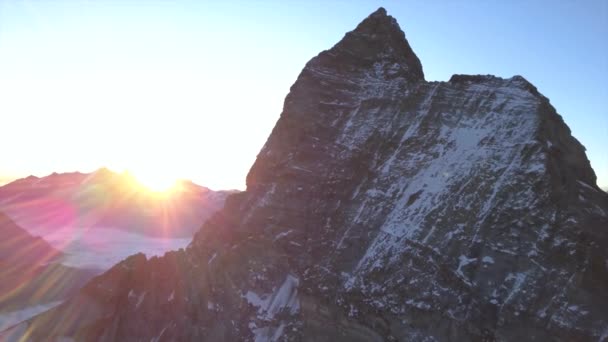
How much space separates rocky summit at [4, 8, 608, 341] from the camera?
27797 mm

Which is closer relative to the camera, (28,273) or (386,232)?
(386,232)

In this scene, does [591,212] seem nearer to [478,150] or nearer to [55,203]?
[478,150]

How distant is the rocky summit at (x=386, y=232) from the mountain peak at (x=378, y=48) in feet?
0.56

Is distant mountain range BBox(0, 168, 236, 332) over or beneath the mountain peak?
beneath

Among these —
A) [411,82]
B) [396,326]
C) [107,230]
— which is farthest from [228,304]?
[107,230]

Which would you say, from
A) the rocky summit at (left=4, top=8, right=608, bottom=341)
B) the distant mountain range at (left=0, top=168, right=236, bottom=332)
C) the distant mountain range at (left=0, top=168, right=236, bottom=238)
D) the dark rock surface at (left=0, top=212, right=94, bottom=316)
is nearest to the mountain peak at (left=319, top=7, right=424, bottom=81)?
the rocky summit at (left=4, top=8, right=608, bottom=341)

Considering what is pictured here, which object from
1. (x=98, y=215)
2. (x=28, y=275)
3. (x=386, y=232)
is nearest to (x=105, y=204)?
(x=98, y=215)

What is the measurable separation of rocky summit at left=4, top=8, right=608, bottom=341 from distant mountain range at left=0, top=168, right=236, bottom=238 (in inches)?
4483

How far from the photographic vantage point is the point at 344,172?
39750 mm

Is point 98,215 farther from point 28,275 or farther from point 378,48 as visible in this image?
point 378,48

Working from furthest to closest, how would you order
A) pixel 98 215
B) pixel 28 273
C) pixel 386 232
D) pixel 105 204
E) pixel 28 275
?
1. pixel 105 204
2. pixel 98 215
3. pixel 28 273
4. pixel 28 275
5. pixel 386 232

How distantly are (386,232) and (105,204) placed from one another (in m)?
159

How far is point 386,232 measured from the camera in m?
34.8

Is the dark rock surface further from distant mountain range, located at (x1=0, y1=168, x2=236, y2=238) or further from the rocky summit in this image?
distant mountain range, located at (x1=0, y1=168, x2=236, y2=238)
